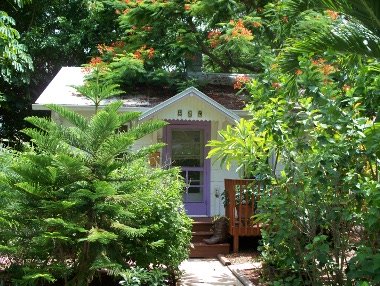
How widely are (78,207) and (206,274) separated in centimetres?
309

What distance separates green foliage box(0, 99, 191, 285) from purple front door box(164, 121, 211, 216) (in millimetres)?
5615

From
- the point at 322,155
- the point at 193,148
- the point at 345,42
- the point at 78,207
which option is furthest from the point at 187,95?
the point at 322,155

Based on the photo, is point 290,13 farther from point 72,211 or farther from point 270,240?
point 72,211

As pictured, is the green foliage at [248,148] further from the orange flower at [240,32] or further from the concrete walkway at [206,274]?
the orange flower at [240,32]

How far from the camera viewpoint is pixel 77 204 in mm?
6801

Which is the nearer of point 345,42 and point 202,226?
point 345,42

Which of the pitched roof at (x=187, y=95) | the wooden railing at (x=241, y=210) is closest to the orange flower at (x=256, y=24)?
the pitched roof at (x=187, y=95)

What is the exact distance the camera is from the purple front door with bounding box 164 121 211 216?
42.9ft

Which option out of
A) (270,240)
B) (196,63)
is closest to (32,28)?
(196,63)

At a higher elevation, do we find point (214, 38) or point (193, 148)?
point (214, 38)

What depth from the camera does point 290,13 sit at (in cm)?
867

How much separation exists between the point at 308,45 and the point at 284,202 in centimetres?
234

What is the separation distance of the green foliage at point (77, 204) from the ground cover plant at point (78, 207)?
0.01 meters

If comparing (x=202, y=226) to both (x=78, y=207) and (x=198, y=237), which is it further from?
(x=78, y=207)
